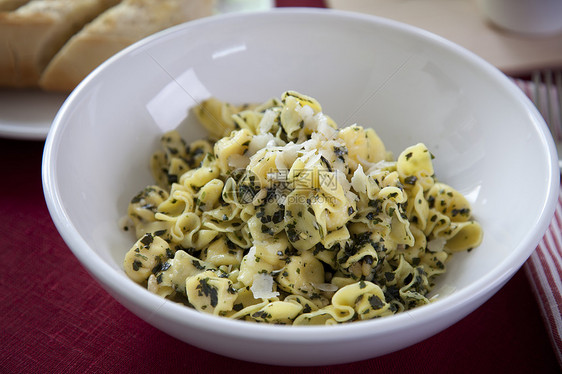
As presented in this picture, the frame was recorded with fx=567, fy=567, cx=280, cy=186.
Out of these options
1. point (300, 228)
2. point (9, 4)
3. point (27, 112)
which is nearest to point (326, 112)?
point (300, 228)

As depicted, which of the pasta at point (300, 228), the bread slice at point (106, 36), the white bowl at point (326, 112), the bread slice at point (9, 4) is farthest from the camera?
the bread slice at point (9, 4)

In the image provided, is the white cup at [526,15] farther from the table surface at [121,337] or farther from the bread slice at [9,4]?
the bread slice at [9,4]

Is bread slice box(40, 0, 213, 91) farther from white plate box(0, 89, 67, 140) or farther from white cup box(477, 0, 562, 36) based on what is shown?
white cup box(477, 0, 562, 36)

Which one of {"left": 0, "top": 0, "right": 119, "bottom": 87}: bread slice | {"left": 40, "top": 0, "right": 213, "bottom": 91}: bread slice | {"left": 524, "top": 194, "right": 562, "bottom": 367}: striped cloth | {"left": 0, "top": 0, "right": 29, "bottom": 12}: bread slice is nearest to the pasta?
{"left": 524, "top": 194, "right": 562, "bottom": 367}: striped cloth

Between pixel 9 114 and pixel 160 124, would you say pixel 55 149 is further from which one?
pixel 9 114

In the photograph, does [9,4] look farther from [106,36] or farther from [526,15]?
[526,15]

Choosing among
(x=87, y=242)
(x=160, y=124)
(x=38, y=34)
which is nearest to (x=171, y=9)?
(x=38, y=34)

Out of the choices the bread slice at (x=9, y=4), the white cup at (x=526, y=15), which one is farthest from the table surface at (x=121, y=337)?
the white cup at (x=526, y=15)
